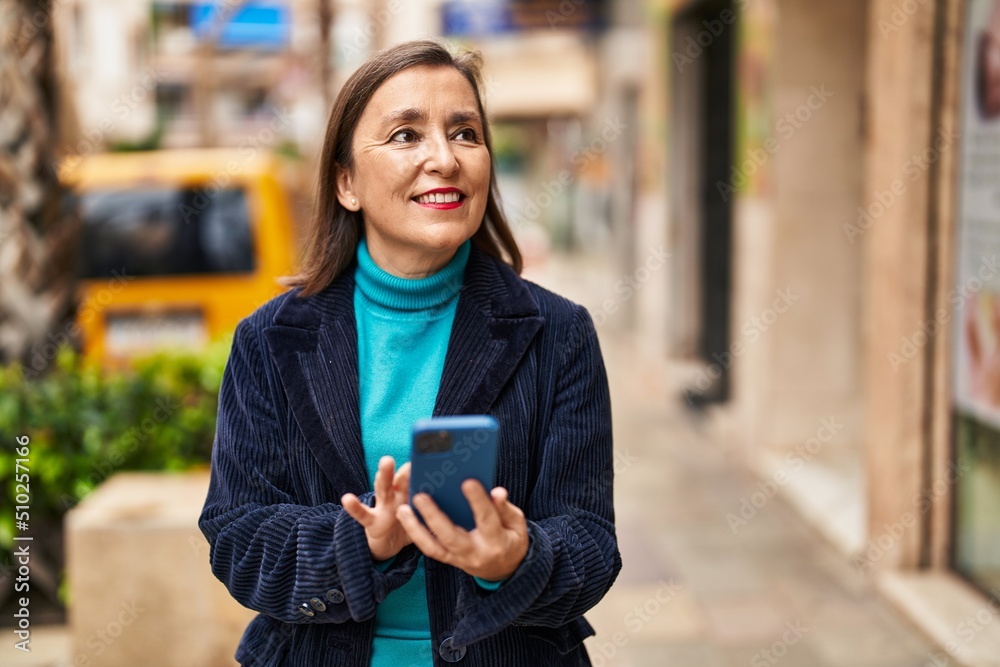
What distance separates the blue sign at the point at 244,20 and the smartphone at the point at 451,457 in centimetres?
1065

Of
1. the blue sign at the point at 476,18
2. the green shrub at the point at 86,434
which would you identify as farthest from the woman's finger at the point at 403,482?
the blue sign at the point at 476,18

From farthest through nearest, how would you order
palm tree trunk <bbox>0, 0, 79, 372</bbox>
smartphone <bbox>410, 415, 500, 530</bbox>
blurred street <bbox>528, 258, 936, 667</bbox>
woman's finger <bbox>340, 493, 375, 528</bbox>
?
palm tree trunk <bbox>0, 0, 79, 372</bbox> → blurred street <bbox>528, 258, 936, 667</bbox> → woman's finger <bbox>340, 493, 375, 528</bbox> → smartphone <bbox>410, 415, 500, 530</bbox>

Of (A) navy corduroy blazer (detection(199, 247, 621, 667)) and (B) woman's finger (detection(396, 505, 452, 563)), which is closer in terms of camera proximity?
(B) woman's finger (detection(396, 505, 452, 563))

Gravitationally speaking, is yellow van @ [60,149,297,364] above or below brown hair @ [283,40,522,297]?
below

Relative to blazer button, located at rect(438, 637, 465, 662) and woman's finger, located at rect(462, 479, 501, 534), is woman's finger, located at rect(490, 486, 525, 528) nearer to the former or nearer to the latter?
woman's finger, located at rect(462, 479, 501, 534)

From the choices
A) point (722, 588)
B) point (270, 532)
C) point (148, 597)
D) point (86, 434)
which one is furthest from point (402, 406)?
point (722, 588)

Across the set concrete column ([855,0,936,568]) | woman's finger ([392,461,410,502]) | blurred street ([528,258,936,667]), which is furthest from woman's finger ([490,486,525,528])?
concrete column ([855,0,936,568])

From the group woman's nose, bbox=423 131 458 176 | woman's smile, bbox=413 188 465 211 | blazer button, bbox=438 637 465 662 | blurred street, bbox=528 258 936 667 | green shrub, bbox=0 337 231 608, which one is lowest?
blurred street, bbox=528 258 936 667

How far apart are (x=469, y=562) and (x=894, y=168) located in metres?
3.91

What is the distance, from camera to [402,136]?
5.97ft

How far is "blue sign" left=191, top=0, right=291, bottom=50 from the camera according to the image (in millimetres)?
13852

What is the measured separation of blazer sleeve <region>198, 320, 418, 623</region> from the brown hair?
0.65ft

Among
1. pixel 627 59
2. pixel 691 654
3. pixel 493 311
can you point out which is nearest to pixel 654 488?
pixel 691 654

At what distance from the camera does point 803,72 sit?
6832mm
